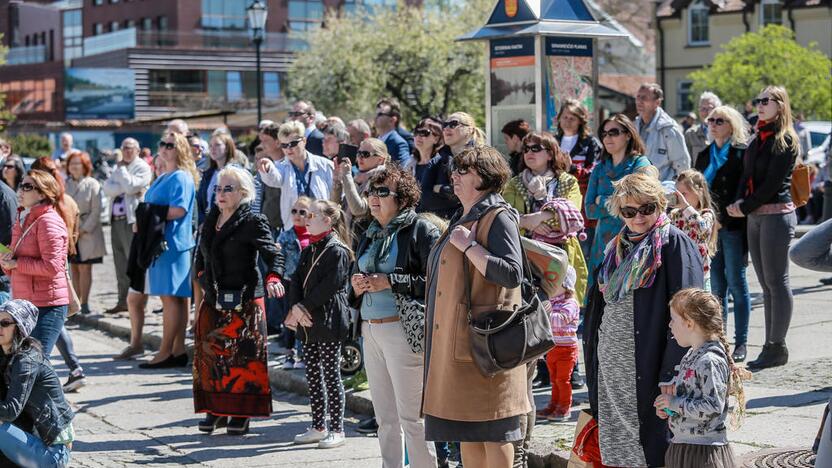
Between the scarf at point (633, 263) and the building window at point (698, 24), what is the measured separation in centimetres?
4977

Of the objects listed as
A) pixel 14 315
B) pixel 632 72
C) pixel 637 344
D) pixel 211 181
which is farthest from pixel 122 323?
pixel 632 72

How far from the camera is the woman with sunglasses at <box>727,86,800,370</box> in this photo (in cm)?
870

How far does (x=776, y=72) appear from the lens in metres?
42.3

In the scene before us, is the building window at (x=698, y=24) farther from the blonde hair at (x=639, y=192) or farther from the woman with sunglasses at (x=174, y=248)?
the blonde hair at (x=639, y=192)

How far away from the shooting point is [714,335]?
5301mm

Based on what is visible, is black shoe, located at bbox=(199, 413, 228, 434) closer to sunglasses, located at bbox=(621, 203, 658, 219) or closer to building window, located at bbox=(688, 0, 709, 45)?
sunglasses, located at bbox=(621, 203, 658, 219)

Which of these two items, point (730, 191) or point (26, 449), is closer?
point (26, 449)

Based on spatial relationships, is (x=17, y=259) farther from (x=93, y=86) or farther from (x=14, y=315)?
(x=93, y=86)

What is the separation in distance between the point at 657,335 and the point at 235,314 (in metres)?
3.86

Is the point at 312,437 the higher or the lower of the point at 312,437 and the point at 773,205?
the lower

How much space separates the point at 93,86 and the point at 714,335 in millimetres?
64027

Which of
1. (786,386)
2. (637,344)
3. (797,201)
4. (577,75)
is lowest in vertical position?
(786,386)

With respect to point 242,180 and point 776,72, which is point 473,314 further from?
point 776,72

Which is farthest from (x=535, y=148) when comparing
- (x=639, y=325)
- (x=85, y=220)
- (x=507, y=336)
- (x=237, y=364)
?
(x=85, y=220)
